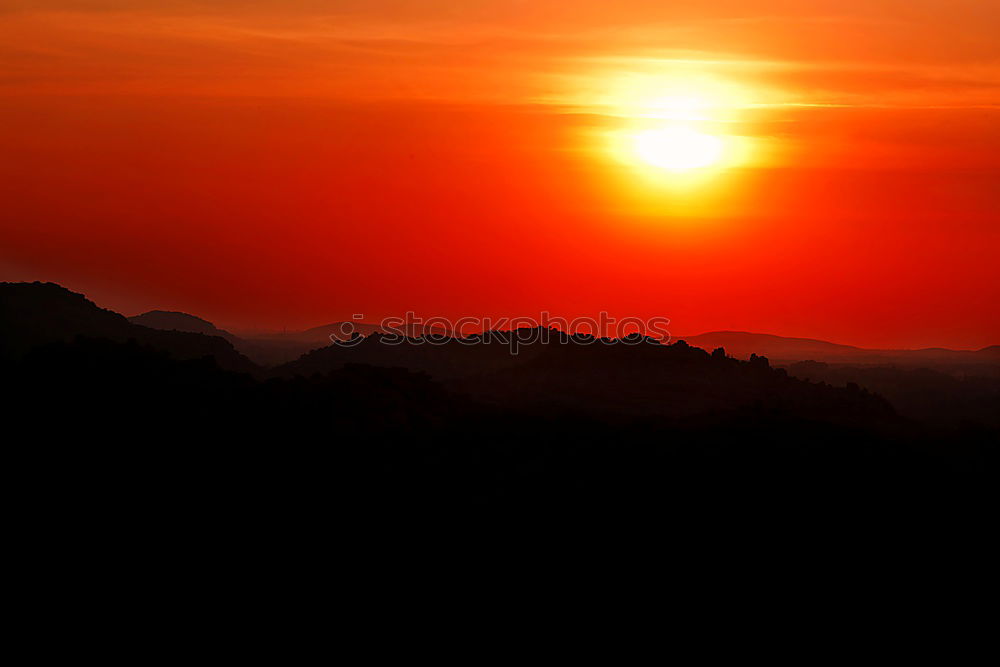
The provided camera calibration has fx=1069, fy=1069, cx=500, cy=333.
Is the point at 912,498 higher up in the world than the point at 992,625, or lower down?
higher up

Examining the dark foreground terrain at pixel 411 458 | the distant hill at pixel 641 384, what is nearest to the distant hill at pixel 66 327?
the distant hill at pixel 641 384

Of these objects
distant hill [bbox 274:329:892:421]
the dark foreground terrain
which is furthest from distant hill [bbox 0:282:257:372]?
the dark foreground terrain

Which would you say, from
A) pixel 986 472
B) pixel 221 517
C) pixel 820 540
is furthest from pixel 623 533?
pixel 986 472

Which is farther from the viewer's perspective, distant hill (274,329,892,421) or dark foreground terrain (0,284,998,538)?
distant hill (274,329,892,421)

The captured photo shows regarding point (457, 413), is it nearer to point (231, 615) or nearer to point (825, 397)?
point (231, 615)

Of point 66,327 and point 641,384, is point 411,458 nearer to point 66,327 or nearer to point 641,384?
point 641,384

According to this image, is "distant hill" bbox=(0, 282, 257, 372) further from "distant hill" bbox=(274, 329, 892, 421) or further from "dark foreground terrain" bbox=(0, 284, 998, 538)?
"dark foreground terrain" bbox=(0, 284, 998, 538)
